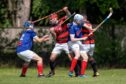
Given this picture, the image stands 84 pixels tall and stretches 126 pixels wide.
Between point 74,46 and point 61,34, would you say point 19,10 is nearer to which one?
point 61,34

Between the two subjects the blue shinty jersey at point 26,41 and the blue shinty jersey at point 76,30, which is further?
the blue shinty jersey at point 26,41

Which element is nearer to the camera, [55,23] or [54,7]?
[55,23]

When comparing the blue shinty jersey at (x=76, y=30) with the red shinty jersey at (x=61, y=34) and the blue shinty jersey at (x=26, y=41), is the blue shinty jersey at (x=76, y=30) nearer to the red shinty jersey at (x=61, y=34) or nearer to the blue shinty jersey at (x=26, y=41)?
the red shinty jersey at (x=61, y=34)

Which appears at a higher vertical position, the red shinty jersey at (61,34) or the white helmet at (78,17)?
the white helmet at (78,17)

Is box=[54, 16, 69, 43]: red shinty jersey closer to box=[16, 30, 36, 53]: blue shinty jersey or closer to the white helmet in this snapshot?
box=[16, 30, 36, 53]: blue shinty jersey

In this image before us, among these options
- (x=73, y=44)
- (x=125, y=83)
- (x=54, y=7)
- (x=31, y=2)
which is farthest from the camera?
(x=31, y=2)

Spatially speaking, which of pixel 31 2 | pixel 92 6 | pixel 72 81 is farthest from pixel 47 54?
pixel 72 81

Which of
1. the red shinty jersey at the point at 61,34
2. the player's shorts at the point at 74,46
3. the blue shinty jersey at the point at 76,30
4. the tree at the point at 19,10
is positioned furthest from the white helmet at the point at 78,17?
the tree at the point at 19,10

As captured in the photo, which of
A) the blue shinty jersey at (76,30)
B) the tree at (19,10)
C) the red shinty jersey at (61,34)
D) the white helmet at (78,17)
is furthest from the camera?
the tree at (19,10)

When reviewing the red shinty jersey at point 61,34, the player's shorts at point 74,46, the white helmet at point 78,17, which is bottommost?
the player's shorts at point 74,46

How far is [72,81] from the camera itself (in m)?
19.2

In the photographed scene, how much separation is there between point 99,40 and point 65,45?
32.7ft

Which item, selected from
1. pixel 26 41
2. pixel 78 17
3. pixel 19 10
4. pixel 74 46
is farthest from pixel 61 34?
pixel 19 10

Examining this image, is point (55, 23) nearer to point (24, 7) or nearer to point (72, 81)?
point (72, 81)
